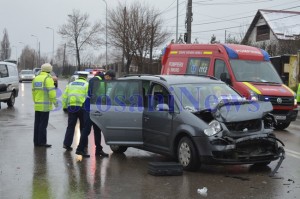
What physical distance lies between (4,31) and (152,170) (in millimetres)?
143569

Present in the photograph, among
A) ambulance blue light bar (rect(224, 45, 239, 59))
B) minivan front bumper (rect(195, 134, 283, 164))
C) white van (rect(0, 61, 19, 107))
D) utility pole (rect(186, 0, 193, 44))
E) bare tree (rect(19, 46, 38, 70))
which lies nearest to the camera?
minivan front bumper (rect(195, 134, 283, 164))

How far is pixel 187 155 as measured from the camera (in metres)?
7.93

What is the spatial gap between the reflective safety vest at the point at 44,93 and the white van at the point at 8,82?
9192 mm

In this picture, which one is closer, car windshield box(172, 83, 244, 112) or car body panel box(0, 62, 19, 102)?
car windshield box(172, 83, 244, 112)

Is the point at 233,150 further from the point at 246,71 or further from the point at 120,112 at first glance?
the point at 246,71

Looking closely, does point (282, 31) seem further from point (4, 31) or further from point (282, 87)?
point (4, 31)

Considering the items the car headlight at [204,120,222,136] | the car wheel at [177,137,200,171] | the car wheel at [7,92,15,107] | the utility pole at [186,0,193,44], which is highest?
the utility pole at [186,0,193,44]

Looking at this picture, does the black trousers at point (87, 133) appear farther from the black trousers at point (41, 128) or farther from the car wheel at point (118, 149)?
the black trousers at point (41, 128)

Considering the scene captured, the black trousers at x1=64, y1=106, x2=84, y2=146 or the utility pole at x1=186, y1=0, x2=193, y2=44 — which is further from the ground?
the utility pole at x1=186, y1=0, x2=193, y2=44

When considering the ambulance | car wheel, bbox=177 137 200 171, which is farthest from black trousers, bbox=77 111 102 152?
the ambulance

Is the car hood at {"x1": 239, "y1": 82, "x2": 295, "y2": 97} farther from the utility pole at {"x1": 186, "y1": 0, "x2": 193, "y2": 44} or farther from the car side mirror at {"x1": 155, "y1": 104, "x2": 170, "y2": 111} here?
the utility pole at {"x1": 186, "y1": 0, "x2": 193, "y2": 44}

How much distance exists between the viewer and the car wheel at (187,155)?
7.78 m

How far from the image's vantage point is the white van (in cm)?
1997

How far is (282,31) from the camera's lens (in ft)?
173
